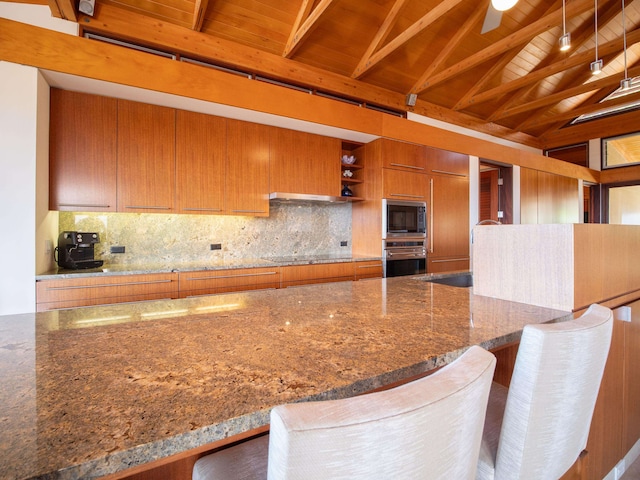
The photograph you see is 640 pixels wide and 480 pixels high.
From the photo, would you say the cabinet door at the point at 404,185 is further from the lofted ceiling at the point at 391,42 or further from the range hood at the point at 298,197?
the lofted ceiling at the point at 391,42

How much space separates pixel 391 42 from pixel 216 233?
2.91 meters

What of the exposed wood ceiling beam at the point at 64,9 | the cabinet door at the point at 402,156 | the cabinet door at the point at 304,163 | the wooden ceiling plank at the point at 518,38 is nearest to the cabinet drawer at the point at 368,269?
the cabinet door at the point at 304,163

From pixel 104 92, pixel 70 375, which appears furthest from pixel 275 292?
pixel 104 92

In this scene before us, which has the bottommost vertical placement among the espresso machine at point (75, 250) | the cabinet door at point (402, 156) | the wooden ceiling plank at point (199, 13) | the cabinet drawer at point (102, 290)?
the cabinet drawer at point (102, 290)

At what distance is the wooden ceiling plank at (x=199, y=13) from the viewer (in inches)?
101

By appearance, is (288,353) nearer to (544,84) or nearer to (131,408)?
(131,408)

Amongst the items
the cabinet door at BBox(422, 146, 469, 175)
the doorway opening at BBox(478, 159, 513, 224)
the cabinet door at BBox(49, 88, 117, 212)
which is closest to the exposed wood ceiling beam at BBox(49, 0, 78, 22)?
the cabinet door at BBox(49, 88, 117, 212)

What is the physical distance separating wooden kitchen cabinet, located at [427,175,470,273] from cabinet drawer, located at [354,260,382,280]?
2.85 ft

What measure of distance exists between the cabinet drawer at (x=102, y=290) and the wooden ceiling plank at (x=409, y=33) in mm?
3203

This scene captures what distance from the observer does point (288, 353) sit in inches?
28.0

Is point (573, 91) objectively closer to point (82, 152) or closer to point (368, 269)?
point (368, 269)

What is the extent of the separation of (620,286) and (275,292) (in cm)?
164

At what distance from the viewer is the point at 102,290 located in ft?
7.20

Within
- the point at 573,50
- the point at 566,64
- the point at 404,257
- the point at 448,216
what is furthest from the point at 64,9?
the point at 573,50
